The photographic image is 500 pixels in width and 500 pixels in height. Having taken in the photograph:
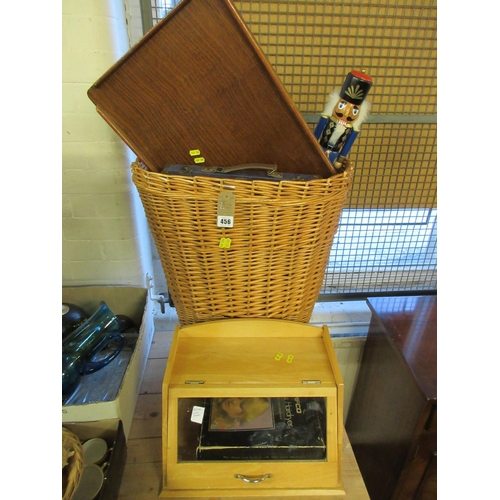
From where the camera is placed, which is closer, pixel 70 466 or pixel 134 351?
pixel 70 466

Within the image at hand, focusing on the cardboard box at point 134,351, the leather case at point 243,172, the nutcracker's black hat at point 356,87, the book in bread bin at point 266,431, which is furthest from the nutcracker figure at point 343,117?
the cardboard box at point 134,351

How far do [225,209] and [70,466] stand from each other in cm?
50

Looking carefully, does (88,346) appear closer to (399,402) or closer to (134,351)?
(134,351)

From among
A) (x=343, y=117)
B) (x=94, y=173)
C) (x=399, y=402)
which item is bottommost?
(x=399, y=402)

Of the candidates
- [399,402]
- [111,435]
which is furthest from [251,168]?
[399,402]

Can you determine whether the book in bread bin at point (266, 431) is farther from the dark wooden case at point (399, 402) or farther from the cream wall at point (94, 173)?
the cream wall at point (94, 173)

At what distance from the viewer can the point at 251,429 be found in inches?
29.2

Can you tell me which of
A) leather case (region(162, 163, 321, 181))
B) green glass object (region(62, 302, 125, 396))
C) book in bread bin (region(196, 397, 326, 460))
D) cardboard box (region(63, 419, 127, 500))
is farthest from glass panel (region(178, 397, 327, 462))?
leather case (region(162, 163, 321, 181))

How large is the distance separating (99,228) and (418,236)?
1.18 metres

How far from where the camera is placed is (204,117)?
723 millimetres

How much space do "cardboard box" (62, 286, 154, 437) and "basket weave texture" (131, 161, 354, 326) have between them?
22 centimetres

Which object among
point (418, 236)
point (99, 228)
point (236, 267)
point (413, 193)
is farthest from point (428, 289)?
point (99, 228)

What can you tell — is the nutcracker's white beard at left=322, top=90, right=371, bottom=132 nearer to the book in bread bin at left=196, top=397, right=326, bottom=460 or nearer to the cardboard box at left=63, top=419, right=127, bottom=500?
the book in bread bin at left=196, top=397, right=326, bottom=460

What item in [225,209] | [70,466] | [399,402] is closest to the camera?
[70,466]
